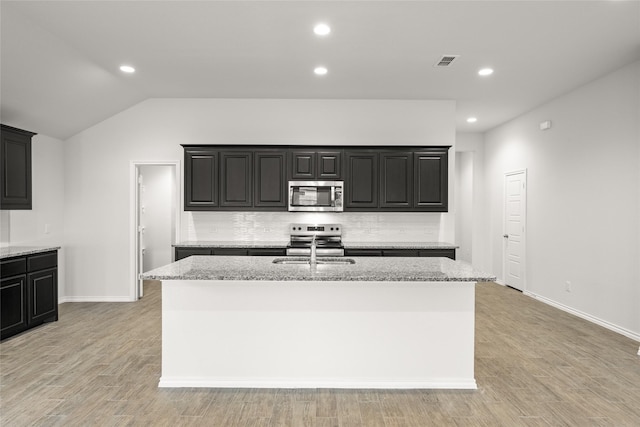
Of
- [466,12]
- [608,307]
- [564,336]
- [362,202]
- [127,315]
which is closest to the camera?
[466,12]

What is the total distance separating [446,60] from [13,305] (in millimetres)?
5366

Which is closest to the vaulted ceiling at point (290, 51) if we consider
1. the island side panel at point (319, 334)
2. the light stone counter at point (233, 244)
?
the light stone counter at point (233, 244)

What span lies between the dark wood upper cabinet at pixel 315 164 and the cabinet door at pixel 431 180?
113 centimetres

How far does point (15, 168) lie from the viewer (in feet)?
14.1

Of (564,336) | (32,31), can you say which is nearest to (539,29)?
(564,336)

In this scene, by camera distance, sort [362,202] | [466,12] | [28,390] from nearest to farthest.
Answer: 1. [28,390]
2. [466,12]
3. [362,202]

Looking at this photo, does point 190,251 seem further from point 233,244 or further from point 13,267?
point 13,267

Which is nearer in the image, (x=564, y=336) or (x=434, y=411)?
(x=434, y=411)

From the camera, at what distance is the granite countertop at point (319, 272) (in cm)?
263

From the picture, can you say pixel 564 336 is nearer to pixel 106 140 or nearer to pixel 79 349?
pixel 79 349

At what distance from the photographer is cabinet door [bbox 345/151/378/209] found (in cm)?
533

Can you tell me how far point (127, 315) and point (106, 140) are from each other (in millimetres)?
2631

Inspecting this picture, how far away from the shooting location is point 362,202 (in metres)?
5.37

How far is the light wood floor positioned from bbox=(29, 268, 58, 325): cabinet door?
299 millimetres
